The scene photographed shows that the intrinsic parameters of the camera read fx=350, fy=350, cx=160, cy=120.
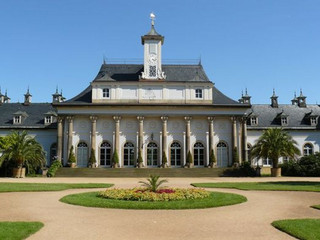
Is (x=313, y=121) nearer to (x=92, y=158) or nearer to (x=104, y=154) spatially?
(x=104, y=154)

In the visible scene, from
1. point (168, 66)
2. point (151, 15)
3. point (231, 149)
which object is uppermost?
point (151, 15)

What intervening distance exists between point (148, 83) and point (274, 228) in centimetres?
3661

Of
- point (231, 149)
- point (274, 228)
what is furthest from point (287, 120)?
point (274, 228)

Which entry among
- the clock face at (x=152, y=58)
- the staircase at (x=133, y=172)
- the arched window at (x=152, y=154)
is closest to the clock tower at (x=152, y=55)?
the clock face at (x=152, y=58)

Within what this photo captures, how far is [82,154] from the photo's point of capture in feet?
148

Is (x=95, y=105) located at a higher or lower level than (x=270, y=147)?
higher

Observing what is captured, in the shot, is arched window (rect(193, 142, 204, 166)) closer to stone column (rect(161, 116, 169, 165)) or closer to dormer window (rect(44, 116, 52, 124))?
stone column (rect(161, 116, 169, 165))

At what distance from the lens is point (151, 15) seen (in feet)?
163

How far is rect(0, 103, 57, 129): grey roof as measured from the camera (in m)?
50.3

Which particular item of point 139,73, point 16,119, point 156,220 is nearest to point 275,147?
point 139,73

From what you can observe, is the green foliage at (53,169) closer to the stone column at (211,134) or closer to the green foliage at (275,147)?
the stone column at (211,134)

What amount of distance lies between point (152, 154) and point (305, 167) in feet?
60.7

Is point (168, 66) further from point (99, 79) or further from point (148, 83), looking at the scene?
point (99, 79)

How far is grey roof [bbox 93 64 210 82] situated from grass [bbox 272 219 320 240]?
118 ft
